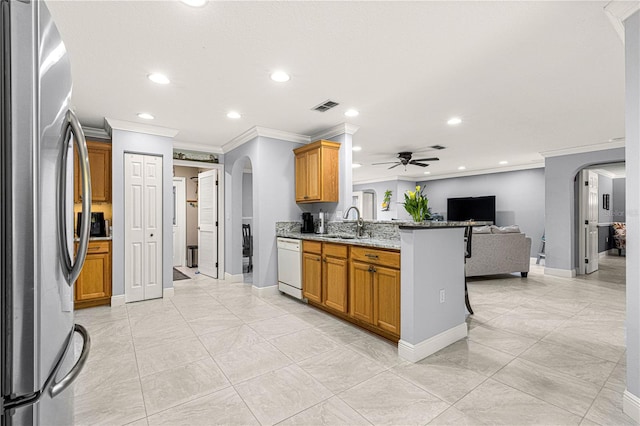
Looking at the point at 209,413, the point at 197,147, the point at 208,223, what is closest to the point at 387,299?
the point at 209,413

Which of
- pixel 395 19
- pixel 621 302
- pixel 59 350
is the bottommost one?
pixel 621 302

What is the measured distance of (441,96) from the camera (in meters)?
3.32

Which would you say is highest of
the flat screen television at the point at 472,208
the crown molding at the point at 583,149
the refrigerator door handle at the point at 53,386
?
the crown molding at the point at 583,149

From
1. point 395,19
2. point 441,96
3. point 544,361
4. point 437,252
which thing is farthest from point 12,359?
point 441,96

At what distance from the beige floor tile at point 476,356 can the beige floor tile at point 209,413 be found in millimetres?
1637

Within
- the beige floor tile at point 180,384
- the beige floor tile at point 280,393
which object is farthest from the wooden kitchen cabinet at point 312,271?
the beige floor tile at point 180,384

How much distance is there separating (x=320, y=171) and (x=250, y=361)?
2.58m

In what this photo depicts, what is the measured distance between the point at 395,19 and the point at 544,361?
2.80m

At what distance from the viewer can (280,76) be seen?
278cm

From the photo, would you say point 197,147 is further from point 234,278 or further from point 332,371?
point 332,371

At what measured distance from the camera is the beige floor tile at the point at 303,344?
2588mm

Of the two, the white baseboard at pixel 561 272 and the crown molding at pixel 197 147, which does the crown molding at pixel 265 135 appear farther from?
the white baseboard at pixel 561 272

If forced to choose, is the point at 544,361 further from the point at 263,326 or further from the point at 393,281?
the point at 263,326

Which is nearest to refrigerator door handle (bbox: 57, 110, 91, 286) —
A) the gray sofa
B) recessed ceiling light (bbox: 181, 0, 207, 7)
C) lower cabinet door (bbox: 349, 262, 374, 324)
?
recessed ceiling light (bbox: 181, 0, 207, 7)
